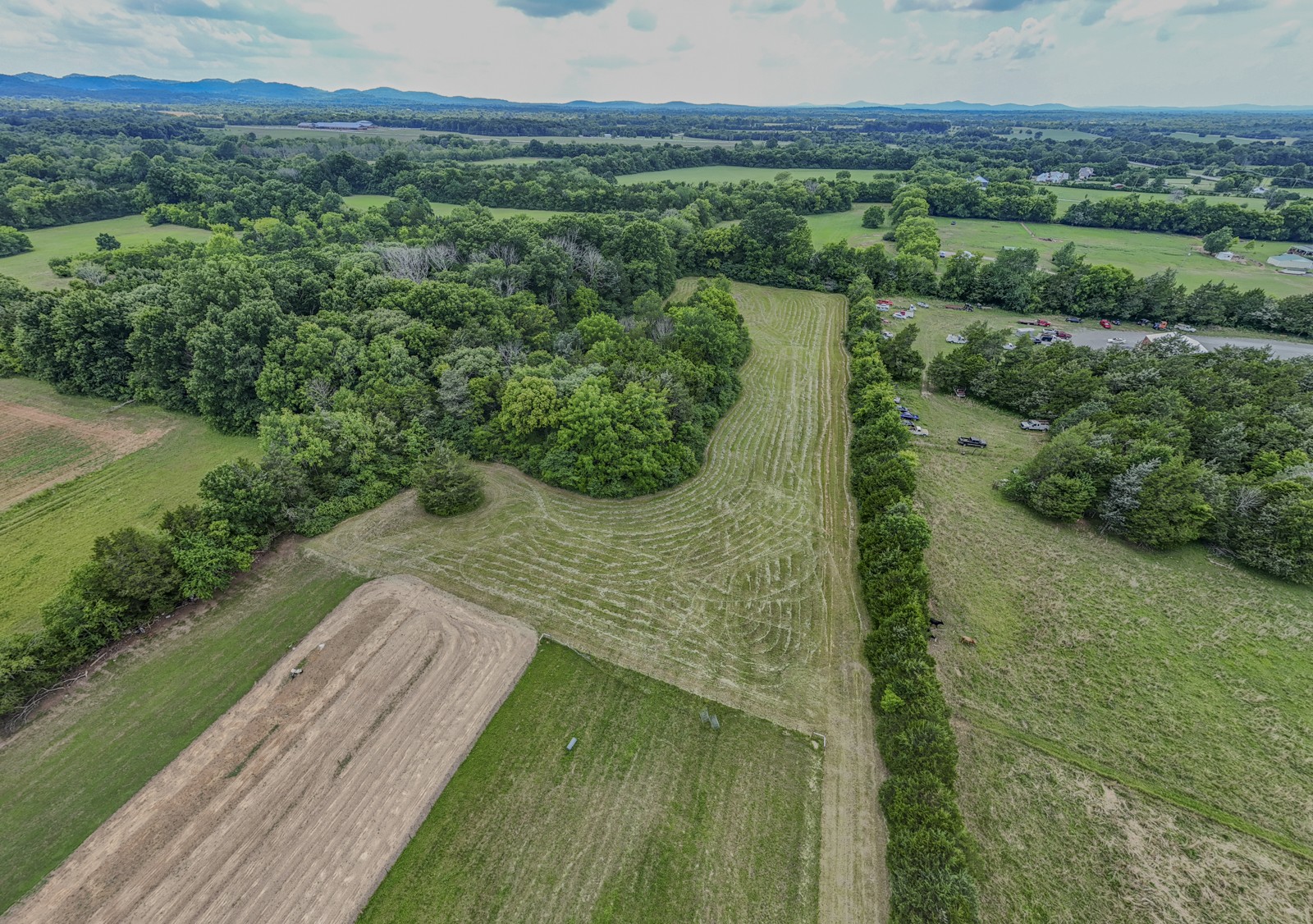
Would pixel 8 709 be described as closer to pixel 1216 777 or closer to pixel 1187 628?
pixel 1216 777

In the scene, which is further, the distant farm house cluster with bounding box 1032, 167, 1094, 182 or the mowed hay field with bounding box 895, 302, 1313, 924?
the distant farm house cluster with bounding box 1032, 167, 1094, 182

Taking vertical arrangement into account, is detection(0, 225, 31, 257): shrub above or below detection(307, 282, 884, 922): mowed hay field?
above

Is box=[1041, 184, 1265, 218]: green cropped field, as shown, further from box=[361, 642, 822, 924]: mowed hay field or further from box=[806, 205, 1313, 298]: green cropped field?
box=[361, 642, 822, 924]: mowed hay field

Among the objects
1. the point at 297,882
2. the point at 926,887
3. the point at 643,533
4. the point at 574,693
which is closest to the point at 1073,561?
the point at 926,887

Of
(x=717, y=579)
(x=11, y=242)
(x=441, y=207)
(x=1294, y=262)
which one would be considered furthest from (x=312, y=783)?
(x=1294, y=262)

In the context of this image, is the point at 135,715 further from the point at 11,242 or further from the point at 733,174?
the point at 733,174

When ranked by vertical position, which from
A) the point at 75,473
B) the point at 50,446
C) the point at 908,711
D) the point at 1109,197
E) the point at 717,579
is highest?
the point at 1109,197

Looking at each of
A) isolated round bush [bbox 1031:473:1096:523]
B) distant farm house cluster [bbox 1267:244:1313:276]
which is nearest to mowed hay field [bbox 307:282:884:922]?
isolated round bush [bbox 1031:473:1096:523]
